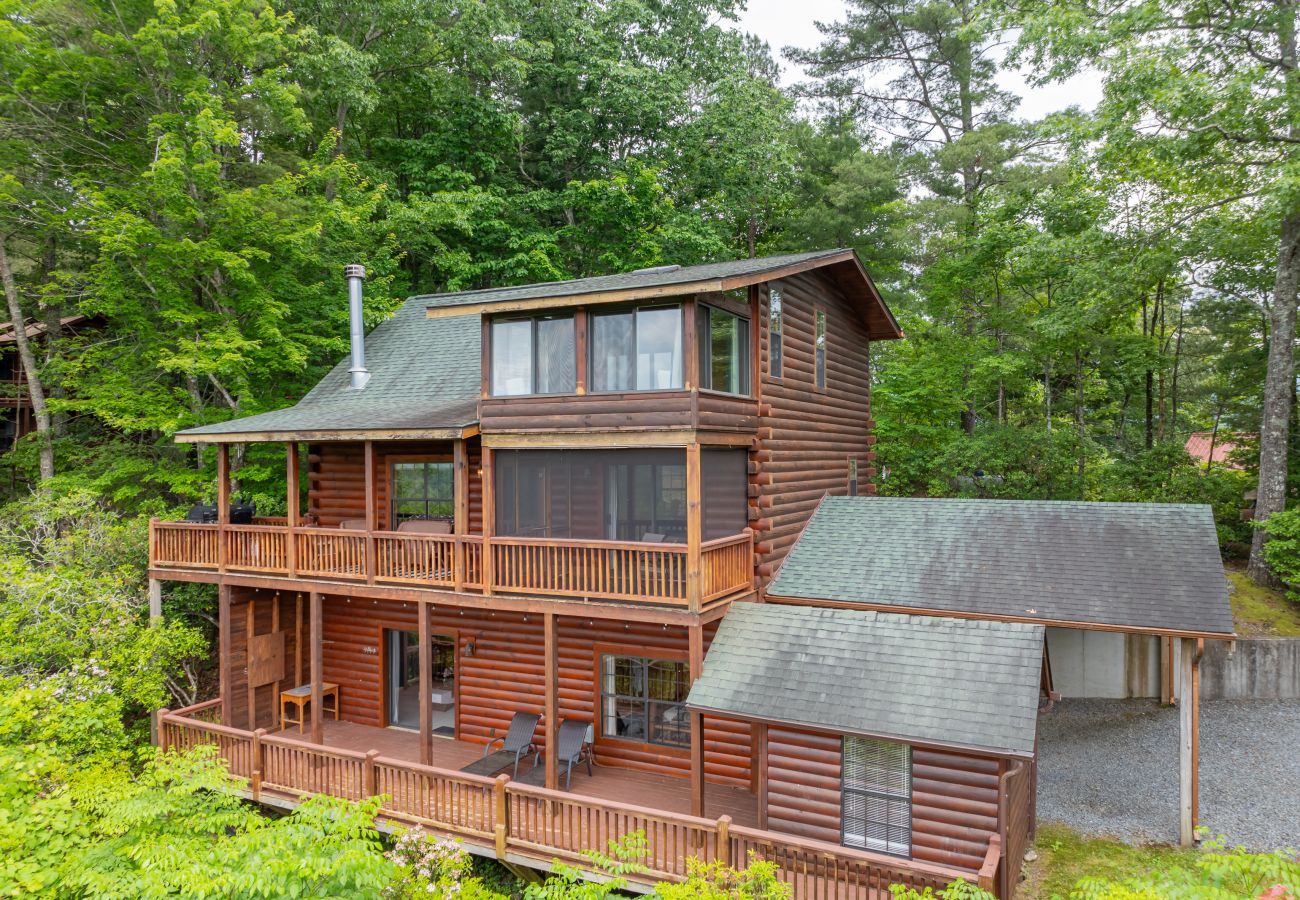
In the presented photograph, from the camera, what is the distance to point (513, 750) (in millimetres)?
10648

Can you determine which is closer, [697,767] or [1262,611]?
[697,767]

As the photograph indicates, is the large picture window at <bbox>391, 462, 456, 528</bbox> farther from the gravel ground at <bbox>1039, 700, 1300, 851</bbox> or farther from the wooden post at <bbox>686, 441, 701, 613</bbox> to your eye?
the gravel ground at <bbox>1039, 700, 1300, 851</bbox>

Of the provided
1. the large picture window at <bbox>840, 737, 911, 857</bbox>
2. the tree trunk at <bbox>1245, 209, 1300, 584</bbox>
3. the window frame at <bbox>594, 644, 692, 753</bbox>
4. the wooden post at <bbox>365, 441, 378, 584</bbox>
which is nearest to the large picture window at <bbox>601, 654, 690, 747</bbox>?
the window frame at <bbox>594, 644, 692, 753</bbox>

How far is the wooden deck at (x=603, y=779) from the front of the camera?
9.55 meters

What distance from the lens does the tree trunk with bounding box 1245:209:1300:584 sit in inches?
581

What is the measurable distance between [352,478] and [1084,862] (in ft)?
43.8

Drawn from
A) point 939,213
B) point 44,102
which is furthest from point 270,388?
point 939,213

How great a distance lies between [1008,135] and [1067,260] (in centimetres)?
568

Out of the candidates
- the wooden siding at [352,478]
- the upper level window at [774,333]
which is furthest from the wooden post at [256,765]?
the upper level window at [774,333]

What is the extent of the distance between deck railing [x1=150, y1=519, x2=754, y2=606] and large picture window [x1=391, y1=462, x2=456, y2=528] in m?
1.79

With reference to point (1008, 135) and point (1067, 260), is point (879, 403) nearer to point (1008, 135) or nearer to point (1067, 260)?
point (1067, 260)

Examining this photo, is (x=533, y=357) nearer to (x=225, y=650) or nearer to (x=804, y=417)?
(x=804, y=417)

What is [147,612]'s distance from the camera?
13617 millimetres

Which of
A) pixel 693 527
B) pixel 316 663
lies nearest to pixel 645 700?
pixel 693 527
